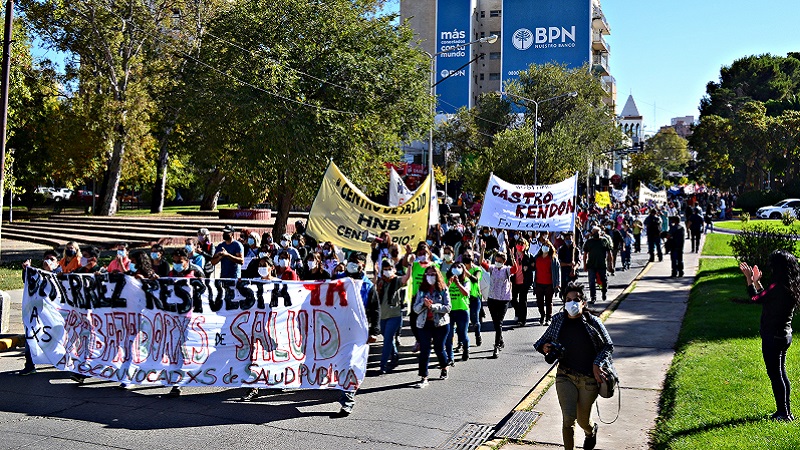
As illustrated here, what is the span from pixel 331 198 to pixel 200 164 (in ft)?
55.8

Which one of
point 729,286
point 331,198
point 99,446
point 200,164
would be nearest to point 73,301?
point 99,446

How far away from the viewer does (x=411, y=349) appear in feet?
42.0

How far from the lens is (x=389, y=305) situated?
36.1 ft

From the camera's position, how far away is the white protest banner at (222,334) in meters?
9.43

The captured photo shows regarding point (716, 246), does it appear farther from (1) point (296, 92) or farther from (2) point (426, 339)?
(2) point (426, 339)

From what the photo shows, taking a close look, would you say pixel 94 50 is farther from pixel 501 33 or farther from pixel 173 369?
pixel 501 33

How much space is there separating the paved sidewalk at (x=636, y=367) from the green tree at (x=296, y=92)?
10694mm

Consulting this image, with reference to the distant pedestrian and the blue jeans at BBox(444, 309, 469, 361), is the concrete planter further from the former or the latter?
the distant pedestrian

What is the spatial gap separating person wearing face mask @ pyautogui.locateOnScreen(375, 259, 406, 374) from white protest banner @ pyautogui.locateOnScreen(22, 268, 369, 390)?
1.51m

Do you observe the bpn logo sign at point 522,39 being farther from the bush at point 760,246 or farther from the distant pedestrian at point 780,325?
the distant pedestrian at point 780,325

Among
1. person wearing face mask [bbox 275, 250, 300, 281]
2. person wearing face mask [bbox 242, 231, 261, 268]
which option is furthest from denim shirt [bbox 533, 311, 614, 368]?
person wearing face mask [bbox 242, 231, 261, 268]

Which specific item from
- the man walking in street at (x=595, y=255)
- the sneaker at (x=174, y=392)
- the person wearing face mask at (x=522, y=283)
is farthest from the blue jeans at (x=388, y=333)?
the man walking in street at (x=595, y=255)

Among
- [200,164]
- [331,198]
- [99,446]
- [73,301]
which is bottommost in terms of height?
[99,446]

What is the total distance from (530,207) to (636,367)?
25.7 ft
